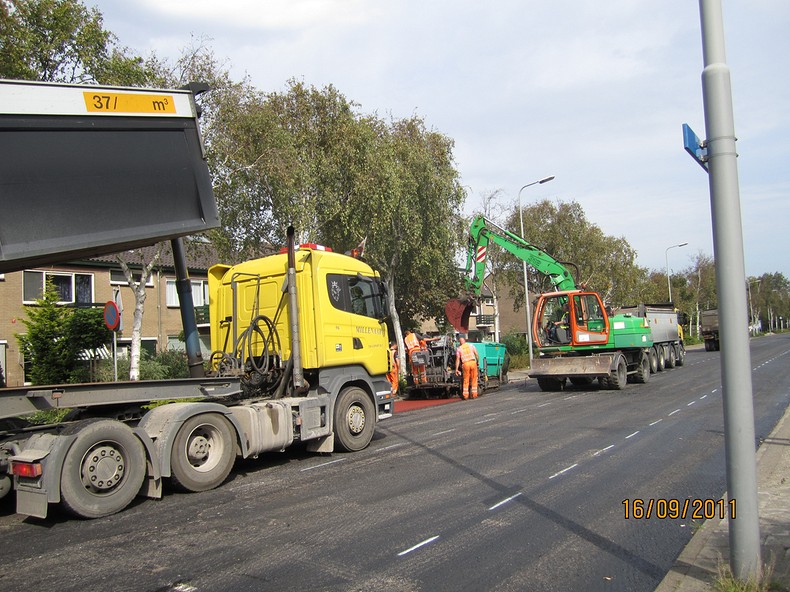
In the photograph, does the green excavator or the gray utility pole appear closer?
the gray utility pole

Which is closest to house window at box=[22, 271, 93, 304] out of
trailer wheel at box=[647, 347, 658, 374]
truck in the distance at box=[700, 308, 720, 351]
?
trailer wheel at box=[647, 347, 658, 374]

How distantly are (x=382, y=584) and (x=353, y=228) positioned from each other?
17.0 metres

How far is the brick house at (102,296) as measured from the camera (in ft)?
82.2

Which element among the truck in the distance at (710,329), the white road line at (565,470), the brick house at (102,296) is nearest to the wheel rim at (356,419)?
the white road line at (565,470)

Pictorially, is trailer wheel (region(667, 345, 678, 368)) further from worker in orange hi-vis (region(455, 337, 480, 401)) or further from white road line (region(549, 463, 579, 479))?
white road line (region(549, 463, 579, 479))

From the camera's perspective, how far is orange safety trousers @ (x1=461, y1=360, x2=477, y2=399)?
17844 mm

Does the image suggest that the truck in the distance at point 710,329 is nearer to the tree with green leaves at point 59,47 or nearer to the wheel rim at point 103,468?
the tree with green leaves at point 59,47

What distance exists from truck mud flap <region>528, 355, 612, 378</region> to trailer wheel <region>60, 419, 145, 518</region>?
44.2 feet

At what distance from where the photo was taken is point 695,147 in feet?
12.8

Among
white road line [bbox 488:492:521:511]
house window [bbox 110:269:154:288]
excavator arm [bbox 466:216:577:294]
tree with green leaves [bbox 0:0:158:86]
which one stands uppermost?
tree with green leaves [bbox 0:0:158:86]

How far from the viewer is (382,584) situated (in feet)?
14.4

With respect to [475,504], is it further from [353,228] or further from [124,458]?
[353,228]

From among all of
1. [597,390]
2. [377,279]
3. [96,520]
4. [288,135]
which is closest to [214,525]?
[96,520]

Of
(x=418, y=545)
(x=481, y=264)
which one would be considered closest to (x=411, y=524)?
(x=418, y=545)
